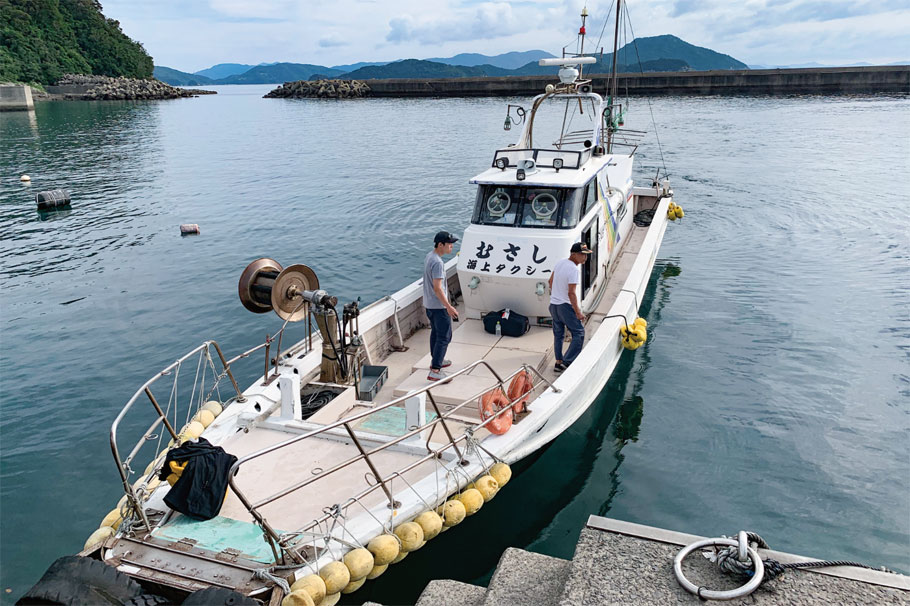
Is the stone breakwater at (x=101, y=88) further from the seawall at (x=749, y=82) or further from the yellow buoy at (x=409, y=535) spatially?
the yellow buoy at (x=409, y=535)

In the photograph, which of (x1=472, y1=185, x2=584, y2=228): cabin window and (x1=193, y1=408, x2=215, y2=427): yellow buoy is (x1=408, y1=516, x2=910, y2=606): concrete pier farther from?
Result: (x1=472, y1=185, x2=584, y2=228): cabin window

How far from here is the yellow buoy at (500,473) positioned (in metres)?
6.14

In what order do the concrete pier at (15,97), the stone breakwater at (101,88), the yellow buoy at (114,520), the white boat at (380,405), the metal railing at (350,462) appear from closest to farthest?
the metal railing at (350,462) < the white boat at (380,405) < the yellow buoy at (114,520) < the concrete pier at (15,97) < the stone breakwater at (101,88)

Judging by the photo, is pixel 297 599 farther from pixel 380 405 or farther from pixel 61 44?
pixel 61 44

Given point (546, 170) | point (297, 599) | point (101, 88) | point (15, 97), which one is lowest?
point (297, 599)

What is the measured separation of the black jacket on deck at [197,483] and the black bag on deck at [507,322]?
15.3ft

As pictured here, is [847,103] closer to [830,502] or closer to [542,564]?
[830,502]

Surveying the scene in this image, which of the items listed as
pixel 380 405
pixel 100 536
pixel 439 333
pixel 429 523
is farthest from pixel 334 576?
pixel 439 333

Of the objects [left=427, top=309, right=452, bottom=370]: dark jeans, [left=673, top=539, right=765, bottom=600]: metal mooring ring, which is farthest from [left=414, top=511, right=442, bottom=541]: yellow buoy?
[left=427, top=309, right=452, bottom=370]: dark jeans

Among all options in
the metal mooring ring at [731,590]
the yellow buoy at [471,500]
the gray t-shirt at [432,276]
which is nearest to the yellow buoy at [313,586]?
the yellow buoy at [471,500]

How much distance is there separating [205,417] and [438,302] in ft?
9.79

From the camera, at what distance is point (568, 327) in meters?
7.98

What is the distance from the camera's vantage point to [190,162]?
112 ft

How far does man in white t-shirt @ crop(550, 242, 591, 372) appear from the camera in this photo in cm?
773
